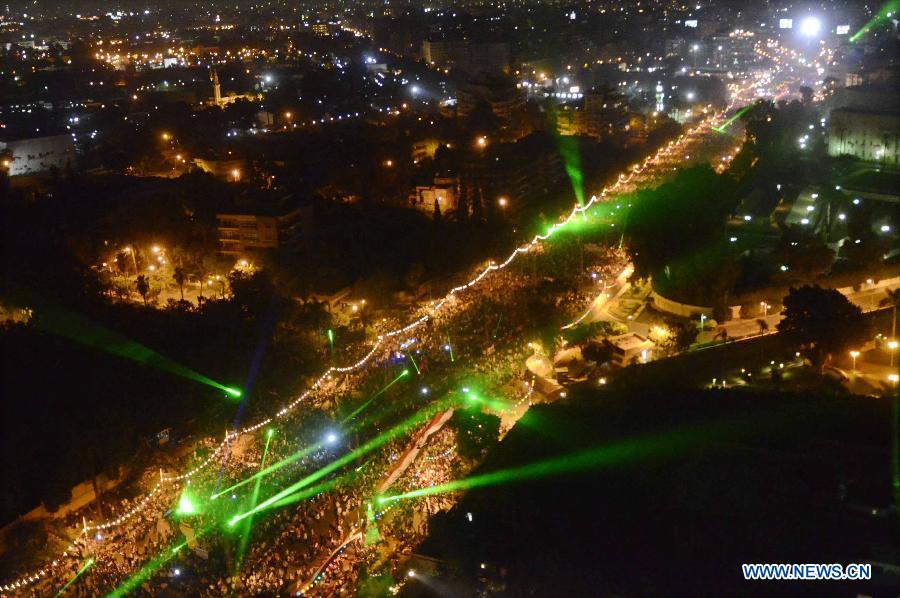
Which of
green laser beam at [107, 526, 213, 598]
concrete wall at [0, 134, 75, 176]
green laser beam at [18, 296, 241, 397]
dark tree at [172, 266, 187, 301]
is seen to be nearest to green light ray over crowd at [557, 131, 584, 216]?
dark tree at [172, 266, 187, 301]

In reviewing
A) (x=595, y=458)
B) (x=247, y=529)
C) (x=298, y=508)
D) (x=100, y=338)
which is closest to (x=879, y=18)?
(x=100, y=338)

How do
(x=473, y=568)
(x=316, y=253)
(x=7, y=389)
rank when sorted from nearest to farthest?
(x=473, y=568) < (x=7, y=389) < (x=316, y=253)

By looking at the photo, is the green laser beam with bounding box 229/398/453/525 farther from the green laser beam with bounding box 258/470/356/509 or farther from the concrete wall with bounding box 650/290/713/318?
the concrete wall with bounding box 650/290/713/318

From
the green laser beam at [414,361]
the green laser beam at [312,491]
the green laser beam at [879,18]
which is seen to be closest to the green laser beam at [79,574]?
the green laser beam at [312,491]

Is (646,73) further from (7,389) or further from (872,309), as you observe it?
(7,389)

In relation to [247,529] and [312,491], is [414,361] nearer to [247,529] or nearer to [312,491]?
[312,491]

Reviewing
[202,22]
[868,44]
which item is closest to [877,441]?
[868,44]
